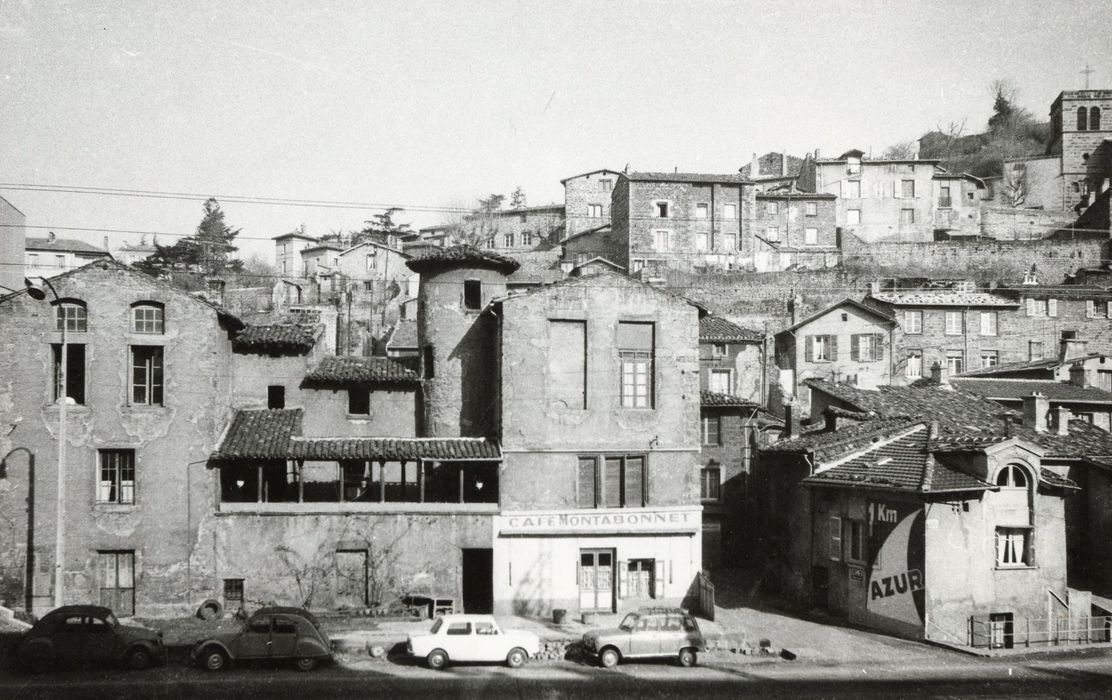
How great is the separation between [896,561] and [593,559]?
392 inches

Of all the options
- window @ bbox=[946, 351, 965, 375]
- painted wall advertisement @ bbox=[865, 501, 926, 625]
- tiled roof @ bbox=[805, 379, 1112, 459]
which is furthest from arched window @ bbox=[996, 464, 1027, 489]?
window @ bbox=[946, 351, 965, 375]

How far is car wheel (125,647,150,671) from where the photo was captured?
873 inches

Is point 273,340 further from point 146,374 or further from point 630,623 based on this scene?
point 630,623

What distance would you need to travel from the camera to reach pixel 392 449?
2905 cm

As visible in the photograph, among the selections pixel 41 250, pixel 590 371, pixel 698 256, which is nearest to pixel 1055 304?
pixel 698 256

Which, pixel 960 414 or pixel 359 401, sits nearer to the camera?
pixel 359 401

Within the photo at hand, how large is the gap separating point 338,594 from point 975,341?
46743 millimetres

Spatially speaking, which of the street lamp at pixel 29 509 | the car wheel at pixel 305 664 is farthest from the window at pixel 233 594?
the car wheel at pixel 305 664

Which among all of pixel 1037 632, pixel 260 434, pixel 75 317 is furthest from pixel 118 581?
pixel 1037 632

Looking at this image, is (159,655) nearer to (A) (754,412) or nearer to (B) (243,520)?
(B) (243,520)

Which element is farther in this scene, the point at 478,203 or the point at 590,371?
the point at 478,203

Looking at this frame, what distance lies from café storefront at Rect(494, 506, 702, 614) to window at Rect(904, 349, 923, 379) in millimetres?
32154

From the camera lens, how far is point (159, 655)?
73.5 ft

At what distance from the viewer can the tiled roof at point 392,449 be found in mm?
28469
